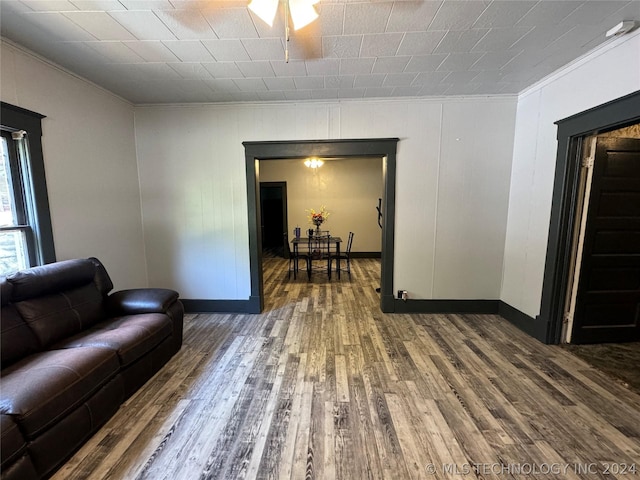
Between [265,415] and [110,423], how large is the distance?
1.05 m

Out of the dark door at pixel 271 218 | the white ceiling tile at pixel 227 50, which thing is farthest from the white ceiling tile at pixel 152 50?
the dark door at pixel 271 218

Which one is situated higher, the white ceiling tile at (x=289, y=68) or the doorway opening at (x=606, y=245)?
the white ceiling tile at (x=289, y=68)

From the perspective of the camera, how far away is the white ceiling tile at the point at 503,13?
1.79 meters

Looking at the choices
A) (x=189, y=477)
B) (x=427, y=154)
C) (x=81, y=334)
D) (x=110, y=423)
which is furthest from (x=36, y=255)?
(x=427, y=154)

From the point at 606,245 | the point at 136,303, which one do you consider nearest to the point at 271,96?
the point at 136,303

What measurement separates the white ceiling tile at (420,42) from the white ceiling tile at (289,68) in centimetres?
89

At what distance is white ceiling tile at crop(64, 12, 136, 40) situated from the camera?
1.87 m

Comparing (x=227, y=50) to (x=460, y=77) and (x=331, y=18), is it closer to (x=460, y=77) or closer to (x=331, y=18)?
(x=331, y=18)

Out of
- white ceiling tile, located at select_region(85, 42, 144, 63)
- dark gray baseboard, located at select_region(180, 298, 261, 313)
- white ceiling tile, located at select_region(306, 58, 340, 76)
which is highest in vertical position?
white ceiling tile, located at select_region(306, 58, 340, 76)

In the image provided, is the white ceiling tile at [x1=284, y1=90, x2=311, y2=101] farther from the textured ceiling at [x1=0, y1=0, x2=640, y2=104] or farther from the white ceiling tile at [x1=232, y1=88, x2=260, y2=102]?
the white ceiling tile at [x1=232, y1=88, x2=260, y2=102]

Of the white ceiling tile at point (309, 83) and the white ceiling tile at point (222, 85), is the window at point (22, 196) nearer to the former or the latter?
the white ceiling tile at point (222, 85)

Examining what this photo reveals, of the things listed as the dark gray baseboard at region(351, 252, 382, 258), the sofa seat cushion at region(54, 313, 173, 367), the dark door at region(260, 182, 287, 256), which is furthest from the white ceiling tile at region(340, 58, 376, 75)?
the dark door at region(260, 182, 287, 256)

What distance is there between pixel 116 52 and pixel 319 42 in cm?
173

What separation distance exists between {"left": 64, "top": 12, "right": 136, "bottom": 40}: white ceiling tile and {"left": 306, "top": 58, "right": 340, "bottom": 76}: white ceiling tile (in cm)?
144
